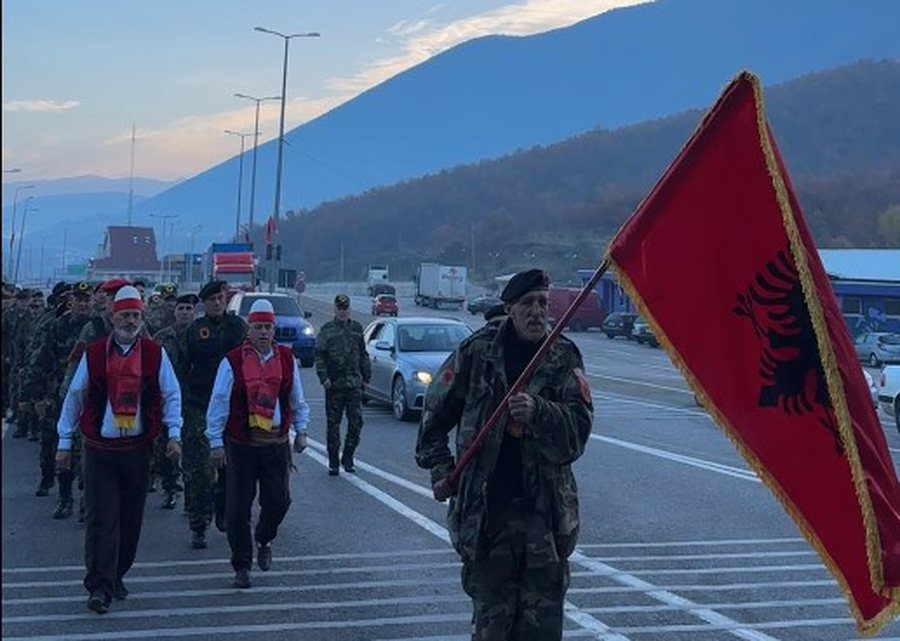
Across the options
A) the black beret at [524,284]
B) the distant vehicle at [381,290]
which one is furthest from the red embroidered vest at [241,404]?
the distant vehicle at [381,290]

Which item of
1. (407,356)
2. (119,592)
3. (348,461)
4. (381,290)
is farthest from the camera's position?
(381,290)

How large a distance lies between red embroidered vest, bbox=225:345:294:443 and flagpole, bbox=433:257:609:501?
11.9ft

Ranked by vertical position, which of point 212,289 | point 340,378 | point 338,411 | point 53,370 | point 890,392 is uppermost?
point 212,289

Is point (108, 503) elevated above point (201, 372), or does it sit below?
below

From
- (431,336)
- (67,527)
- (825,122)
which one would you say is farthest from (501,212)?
(67,527)

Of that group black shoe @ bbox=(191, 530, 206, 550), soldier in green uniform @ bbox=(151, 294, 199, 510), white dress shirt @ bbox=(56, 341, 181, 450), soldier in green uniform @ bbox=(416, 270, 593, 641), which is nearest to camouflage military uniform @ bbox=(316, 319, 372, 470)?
soldier in green uniform @ bbox=(151, 294, 199, 510)

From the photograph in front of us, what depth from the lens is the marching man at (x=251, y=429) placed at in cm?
893

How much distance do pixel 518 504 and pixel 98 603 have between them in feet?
11.9

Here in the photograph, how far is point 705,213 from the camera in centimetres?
504

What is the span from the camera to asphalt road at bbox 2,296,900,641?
7.89m

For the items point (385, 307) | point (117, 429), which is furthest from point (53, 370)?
point (385, 307)

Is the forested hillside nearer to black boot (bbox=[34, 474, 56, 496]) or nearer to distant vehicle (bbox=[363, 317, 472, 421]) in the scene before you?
distant vehicle (bbox=[363, 317, 472, 421])

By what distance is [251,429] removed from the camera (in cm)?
893

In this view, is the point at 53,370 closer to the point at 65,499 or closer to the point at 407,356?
the point at 65,499
